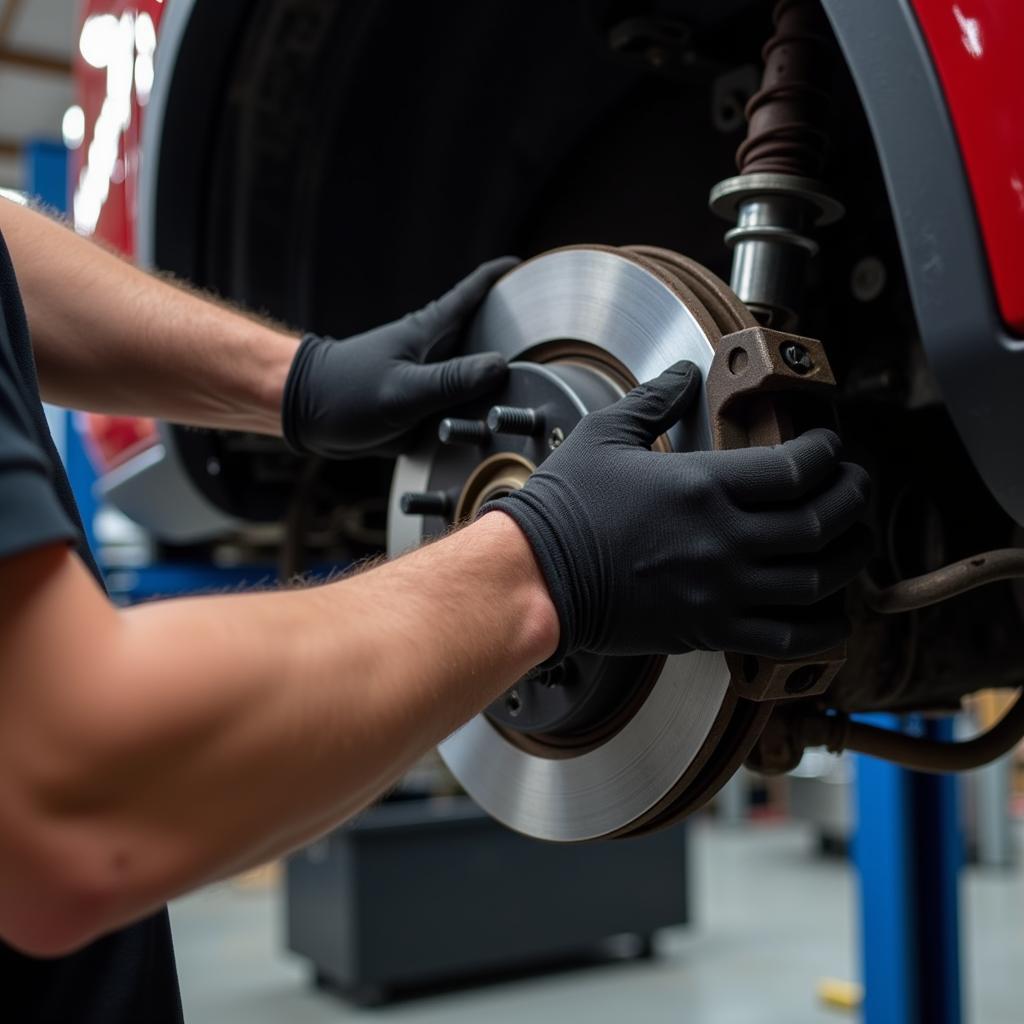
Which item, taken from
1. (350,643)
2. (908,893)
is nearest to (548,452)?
(350,643)

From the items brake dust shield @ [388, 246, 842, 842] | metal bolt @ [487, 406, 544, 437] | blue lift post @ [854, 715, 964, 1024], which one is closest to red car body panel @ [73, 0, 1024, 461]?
brake dust shield @ [388, 246, 842, 842]

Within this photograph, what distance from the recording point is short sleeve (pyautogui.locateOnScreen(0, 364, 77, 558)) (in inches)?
14.2

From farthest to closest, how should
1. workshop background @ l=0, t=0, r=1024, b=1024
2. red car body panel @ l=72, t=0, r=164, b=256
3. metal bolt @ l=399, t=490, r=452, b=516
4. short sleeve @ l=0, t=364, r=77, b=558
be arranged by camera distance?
workshop background @ l=0, t=0, r=1024, b=1024
red car body panel @ l=72, t=0, r=164, b=256
metal bolt @ l=399, t=490, r=452, b=516
short sleeve @ l=0, t=364, r=77, b=558

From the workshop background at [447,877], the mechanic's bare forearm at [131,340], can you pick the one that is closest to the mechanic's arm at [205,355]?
the mechanic's bare forearm at [131,340]

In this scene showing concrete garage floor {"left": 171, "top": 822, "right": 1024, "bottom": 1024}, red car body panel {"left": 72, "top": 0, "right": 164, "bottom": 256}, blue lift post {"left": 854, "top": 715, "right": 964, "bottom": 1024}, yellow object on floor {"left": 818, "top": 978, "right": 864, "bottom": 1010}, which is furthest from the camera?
concrete garage floor {"left": 171, "top": 822, "right": 1024, "bottom": 1024}

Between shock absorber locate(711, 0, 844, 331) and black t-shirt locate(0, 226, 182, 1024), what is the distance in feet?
1.25

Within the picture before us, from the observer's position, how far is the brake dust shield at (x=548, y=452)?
55cm

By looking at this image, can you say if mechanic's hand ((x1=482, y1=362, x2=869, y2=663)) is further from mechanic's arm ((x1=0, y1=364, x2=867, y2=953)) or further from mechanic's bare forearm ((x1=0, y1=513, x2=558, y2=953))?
mechanic's bare forearm ((x1=0, y1=513, x2=558, y2=953))

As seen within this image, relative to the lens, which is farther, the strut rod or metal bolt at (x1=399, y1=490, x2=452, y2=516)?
metal bolt at (x1=399, y1=490, x2=452, y2=516)

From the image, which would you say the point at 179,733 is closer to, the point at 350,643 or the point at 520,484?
the point at 350,643

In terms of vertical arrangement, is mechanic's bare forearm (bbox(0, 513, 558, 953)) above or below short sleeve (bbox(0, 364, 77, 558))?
below

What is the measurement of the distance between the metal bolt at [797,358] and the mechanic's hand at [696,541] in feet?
0.11

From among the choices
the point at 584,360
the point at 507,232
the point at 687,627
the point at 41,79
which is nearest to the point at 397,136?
the point at 507,232

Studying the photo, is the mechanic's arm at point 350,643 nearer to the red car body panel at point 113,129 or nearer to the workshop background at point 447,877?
the workshop background at point 447,877
